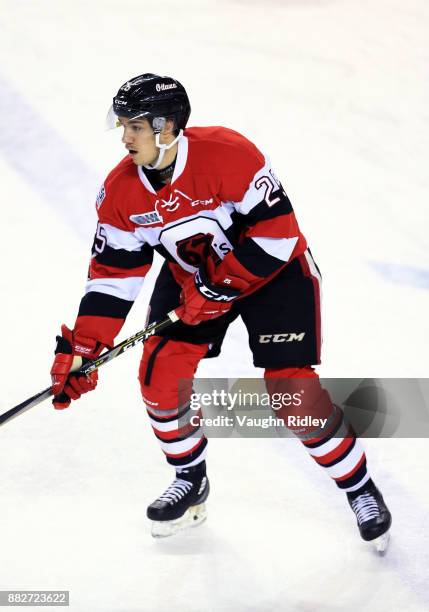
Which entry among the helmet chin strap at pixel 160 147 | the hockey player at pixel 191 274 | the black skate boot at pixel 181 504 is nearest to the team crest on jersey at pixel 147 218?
the hockey player at pixel 191 274

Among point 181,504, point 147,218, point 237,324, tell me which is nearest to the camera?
point 147,218

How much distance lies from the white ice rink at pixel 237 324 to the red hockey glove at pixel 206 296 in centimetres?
69

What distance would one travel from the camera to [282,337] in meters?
3.11

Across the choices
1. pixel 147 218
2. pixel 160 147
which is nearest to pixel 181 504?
pixel 147 218

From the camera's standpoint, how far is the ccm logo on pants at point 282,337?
3.10 metres

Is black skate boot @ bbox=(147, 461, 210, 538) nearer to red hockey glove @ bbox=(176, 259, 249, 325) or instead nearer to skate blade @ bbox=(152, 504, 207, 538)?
skate blade @ bbox=(152, 504, 207, 538)

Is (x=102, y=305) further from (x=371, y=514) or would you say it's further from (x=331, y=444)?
(x=371, y=514)

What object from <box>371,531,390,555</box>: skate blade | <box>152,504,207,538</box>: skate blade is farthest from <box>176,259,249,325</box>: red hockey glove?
<box>371,531,390,555</box>: skate blade

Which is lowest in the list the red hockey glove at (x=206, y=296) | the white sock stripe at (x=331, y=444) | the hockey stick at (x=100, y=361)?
the white sock stripe at (x=331, y=444)

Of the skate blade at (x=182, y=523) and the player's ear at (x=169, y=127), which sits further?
the skate blade at (x=182, y=523)

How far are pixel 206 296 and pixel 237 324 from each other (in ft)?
4.10

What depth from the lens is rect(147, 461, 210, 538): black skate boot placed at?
324cm

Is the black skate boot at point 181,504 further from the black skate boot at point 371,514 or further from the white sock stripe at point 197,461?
the black skate boot at point 371,514

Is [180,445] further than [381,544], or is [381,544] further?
[180,445]
